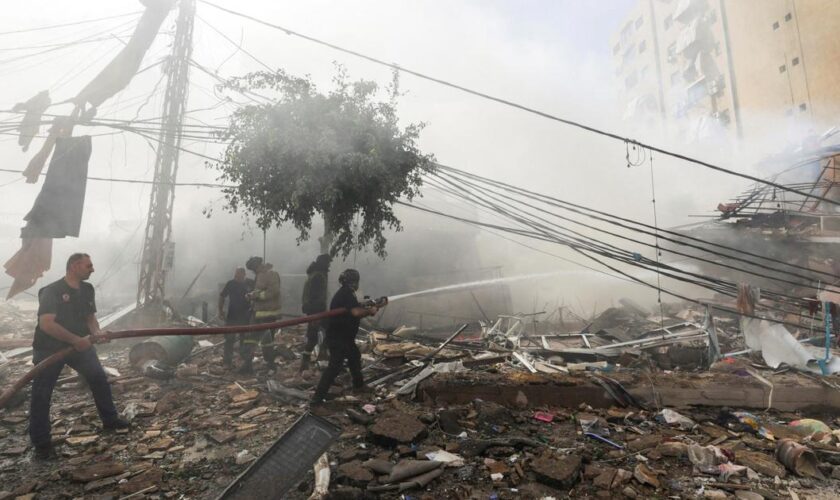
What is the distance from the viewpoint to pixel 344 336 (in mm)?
5199

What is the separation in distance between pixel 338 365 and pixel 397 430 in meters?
1.30

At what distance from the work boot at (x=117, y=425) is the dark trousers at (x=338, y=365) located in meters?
2.09

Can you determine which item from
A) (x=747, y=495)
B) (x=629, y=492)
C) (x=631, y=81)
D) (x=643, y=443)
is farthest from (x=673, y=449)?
(x=631, y=81)

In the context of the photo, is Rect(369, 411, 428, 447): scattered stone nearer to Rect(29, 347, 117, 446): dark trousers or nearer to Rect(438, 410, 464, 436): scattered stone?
Rect(438, 410, 464, 436): scattered stone

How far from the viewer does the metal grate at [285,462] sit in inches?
116

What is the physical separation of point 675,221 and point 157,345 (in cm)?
3052

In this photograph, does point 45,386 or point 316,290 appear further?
point 316,290

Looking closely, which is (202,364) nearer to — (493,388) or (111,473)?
(111,473)

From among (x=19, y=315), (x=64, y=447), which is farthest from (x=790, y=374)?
(x=19, y=315)

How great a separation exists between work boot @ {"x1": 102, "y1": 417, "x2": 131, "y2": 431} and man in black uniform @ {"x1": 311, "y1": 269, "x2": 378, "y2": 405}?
2068 mm

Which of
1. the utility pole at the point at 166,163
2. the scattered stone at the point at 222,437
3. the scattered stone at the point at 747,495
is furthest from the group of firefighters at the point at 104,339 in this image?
the utility pole at the point at 166,163

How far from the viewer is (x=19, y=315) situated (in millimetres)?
13844

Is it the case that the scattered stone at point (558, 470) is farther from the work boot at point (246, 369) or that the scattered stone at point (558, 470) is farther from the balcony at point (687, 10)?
the balcony at point (687, 10)

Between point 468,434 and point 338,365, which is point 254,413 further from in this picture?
point 468,434
